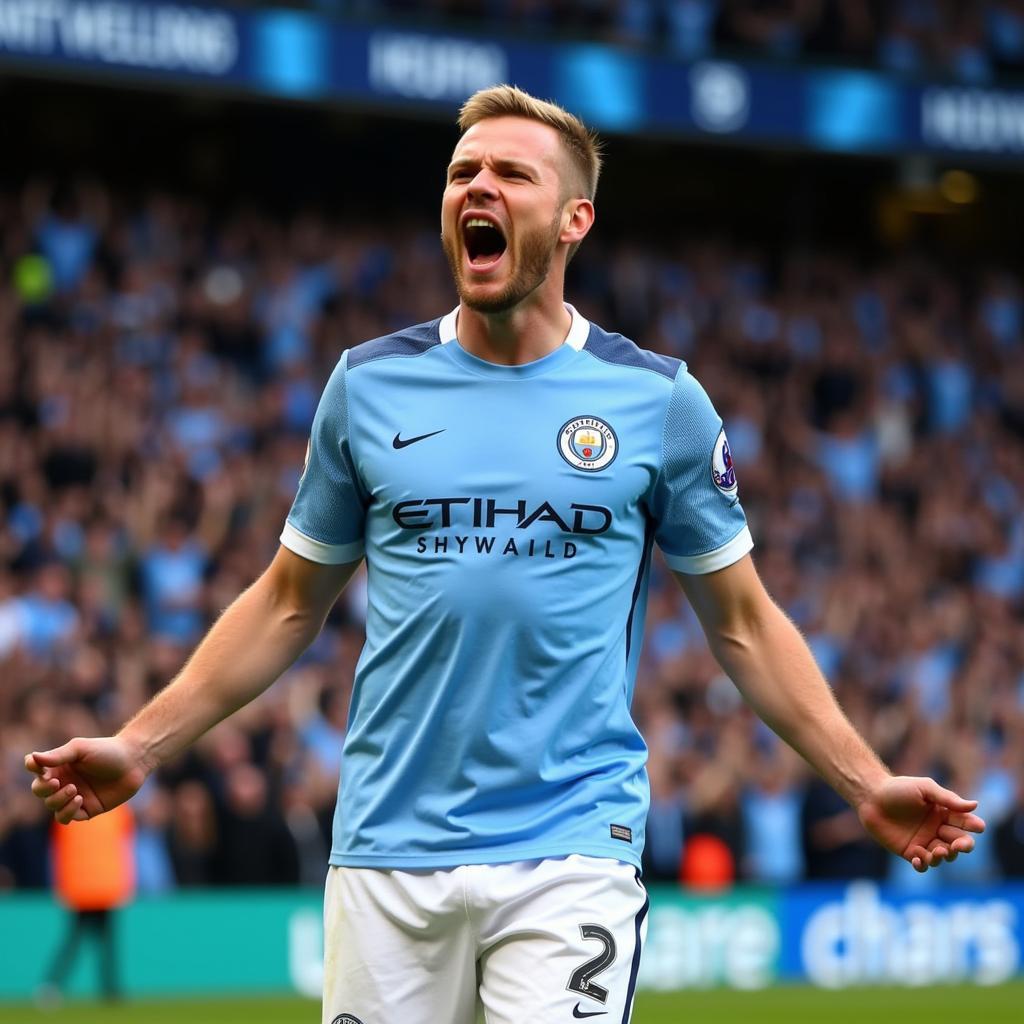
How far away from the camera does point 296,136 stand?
23688 mm

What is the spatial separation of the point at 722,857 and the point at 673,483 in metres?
12.6

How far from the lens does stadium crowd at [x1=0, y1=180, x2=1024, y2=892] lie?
50.1 feet

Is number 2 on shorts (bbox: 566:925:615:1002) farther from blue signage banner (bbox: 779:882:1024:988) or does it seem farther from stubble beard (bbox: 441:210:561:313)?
blue signage banner (bbox: 779:882:1024:988)

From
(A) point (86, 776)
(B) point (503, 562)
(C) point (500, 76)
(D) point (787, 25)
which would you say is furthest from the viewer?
(D) point (787, 25)

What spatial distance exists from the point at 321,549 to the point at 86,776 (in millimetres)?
670

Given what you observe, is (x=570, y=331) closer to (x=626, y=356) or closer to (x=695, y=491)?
(x=626, y=356)

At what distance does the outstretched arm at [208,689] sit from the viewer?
14.4ft

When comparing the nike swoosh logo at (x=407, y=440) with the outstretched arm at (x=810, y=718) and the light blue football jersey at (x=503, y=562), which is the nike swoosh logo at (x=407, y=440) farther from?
the outstretched arm at (x=810, y=718)

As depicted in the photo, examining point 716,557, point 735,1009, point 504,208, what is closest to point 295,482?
point 735,1009

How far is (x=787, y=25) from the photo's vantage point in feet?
75.2

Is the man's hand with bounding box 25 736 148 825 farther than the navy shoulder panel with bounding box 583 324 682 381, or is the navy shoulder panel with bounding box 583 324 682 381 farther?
the navy shoulder panel with bounding box 583 324 682 381

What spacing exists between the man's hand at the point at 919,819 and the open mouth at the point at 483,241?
132cm

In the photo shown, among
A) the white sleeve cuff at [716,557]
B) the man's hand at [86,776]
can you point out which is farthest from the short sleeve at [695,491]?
the man's hand at [86,776]

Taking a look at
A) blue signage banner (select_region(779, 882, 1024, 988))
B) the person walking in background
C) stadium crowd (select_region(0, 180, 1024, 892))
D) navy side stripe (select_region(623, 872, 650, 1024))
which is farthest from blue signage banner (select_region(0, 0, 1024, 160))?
navy side stripe (select_region(623, 872, 650, 1024))
